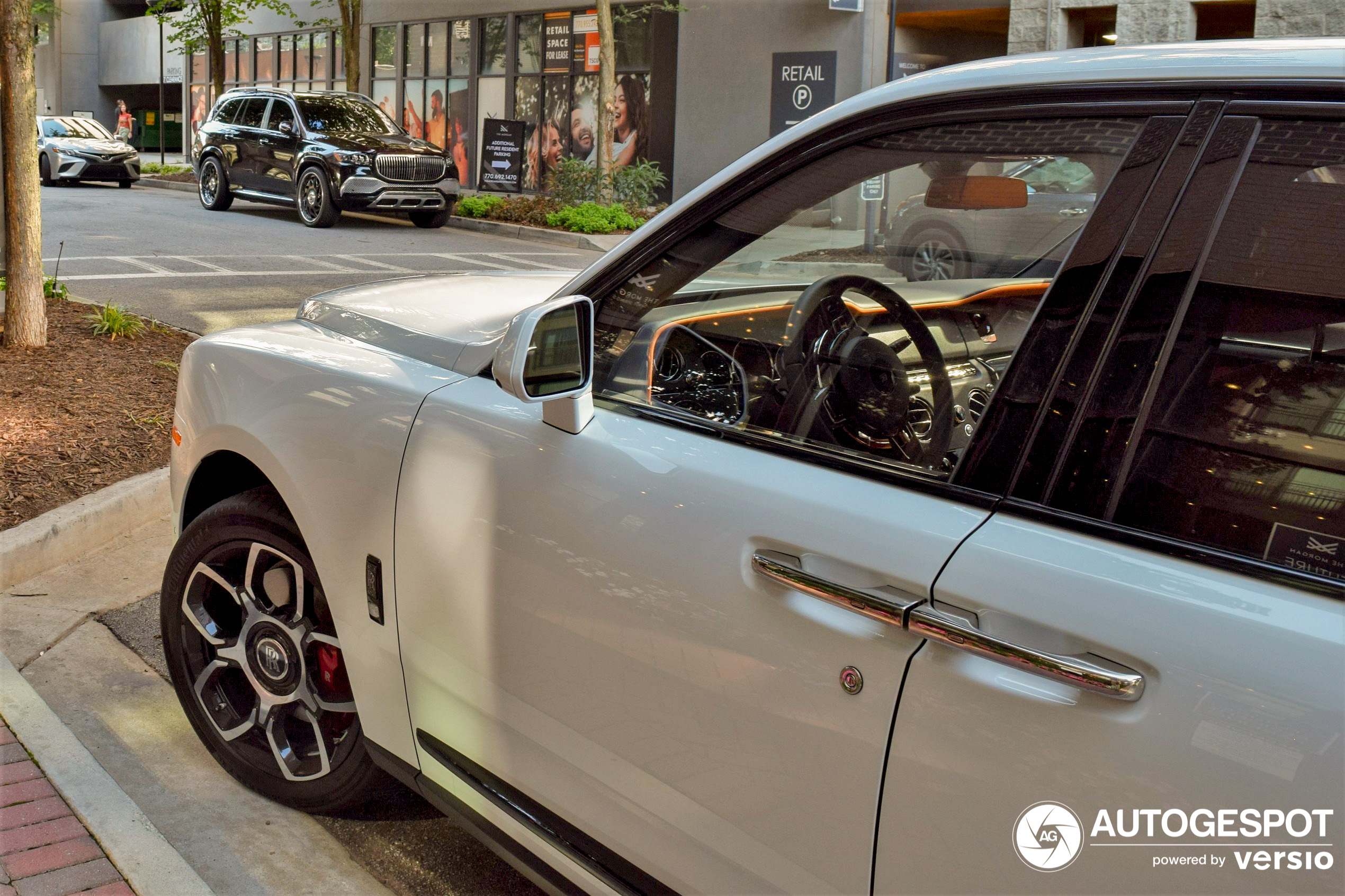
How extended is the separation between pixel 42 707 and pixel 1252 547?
3.28 m

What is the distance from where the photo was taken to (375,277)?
12898 mm

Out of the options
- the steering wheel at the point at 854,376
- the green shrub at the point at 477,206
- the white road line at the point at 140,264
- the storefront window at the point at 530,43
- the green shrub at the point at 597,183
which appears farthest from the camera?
the storefront window at the point at 530,43

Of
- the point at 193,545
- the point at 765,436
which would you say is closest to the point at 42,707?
the point at 193,545

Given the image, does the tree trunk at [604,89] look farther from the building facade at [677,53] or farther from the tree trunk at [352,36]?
the tree trunk at [352,36]

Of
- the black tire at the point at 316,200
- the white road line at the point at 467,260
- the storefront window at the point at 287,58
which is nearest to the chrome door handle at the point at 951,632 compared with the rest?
the white road line at the point at 467,260

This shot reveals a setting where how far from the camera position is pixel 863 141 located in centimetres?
201

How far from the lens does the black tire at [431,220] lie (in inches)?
799

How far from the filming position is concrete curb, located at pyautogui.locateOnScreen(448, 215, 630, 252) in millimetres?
18203

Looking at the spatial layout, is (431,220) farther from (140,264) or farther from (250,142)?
(140,264)

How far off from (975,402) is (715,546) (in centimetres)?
49

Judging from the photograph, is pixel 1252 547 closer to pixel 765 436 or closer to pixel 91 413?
pixel 765 436

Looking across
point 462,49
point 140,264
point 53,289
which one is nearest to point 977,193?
point 53,289

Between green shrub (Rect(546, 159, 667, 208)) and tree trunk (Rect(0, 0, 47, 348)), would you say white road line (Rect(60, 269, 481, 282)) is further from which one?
green shrub (Rect(546, 159, 667, 208))

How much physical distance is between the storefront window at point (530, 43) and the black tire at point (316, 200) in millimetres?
9108
